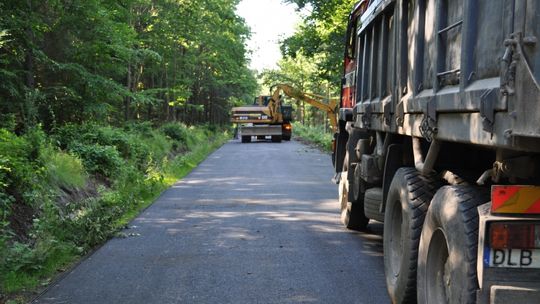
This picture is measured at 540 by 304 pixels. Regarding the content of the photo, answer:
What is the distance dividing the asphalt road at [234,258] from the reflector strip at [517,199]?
2584 mm

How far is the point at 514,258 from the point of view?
2955 millimetres

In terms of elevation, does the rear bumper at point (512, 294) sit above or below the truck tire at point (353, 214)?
above

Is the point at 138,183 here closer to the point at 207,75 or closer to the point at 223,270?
the point at 223,270

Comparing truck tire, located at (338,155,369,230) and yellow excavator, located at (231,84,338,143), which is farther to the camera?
yellow excavator, located at (231,84,338,143)

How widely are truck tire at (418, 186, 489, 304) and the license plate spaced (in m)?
0.12

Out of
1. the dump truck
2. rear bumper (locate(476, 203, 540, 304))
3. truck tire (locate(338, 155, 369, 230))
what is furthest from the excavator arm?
rear bumper (locate(476, 203, 540, 304))

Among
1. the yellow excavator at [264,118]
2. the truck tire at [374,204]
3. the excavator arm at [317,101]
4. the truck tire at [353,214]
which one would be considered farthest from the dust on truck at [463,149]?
the yellow excavator at [264,118]

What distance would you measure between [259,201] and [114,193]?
9.11 feet

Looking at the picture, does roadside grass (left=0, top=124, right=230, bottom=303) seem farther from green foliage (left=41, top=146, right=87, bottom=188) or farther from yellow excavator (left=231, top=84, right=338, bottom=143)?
yellow excavator (left=231, top=84, right=338, bottom=143)

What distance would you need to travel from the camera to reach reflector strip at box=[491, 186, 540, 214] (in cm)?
292

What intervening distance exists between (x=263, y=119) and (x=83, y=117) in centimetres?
2221

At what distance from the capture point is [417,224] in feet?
14.3

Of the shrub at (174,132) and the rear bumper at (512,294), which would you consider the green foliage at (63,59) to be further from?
the rear bumper at (512,294)

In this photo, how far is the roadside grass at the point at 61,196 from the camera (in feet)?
20.3
